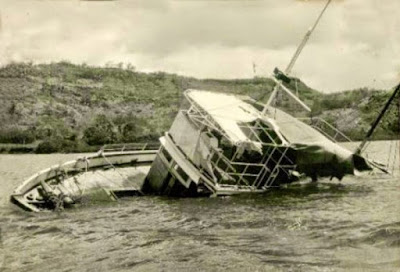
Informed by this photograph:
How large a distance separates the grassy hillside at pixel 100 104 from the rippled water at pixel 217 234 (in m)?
54.6

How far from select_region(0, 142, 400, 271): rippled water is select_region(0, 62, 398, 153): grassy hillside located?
54.6 meters

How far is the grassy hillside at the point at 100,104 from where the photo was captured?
281 feet

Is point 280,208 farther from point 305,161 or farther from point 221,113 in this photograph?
point 221,113

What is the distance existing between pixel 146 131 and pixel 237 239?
7419cm

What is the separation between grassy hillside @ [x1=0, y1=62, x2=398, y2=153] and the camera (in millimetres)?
85562

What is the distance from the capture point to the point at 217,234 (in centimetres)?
1797

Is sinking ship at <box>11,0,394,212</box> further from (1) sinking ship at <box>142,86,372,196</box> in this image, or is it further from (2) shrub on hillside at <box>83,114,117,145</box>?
(2) shrub on hillside at <box>83,114,117,145</box>

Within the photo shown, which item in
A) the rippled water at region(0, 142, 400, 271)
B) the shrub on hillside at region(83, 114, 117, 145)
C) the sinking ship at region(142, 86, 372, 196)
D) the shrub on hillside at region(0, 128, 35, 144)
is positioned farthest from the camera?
the shrub on hillside at region(0, 128, 35, 144)

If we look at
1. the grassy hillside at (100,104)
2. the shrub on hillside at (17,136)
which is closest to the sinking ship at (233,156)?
the grassy hillside at (100,104)

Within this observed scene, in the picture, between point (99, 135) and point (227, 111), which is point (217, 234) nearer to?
point (227, 111)

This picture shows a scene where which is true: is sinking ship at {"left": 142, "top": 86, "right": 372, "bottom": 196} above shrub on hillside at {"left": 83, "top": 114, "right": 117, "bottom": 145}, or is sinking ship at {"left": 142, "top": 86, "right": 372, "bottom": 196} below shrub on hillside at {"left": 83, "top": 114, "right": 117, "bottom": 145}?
above

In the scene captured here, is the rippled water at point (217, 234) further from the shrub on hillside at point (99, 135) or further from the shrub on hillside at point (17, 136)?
the shrub on hillside at point (17, 136)

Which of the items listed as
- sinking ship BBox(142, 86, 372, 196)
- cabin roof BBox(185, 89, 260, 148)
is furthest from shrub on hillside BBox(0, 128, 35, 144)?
sinking ship BBox(142, 86, 372, 196)

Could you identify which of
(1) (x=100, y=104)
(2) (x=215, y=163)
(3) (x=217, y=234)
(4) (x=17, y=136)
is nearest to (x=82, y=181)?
(2) (x=215, y=163)
